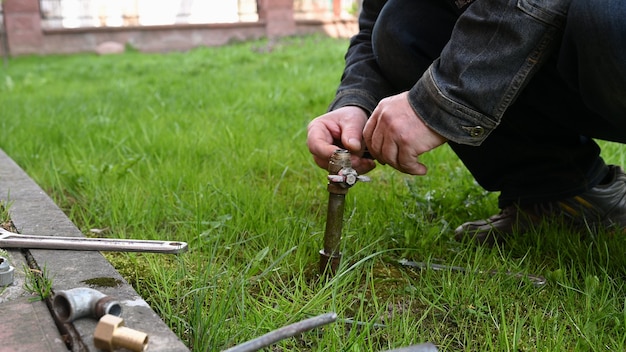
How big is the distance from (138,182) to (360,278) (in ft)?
3.68

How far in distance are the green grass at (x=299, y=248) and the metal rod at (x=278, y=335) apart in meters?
0.25

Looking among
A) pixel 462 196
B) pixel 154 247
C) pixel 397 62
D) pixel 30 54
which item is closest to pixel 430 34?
pixel 397 62

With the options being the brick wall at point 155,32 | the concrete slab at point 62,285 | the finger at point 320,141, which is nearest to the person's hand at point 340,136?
the finger at point 320,141

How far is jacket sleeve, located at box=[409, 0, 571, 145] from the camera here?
1363 millimetres

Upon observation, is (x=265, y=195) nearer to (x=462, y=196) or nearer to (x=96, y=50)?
(x=462, y=196)

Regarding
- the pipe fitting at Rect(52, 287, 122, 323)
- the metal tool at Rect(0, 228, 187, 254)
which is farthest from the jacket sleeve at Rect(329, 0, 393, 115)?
the pipe fitting at Rect(52, 287, 122, 323)

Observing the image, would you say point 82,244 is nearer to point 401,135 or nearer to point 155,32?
point 401,135

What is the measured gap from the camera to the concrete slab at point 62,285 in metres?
1.15

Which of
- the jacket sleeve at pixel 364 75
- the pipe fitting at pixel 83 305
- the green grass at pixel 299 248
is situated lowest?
the green grass at pixel 299 248

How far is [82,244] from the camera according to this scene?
1514 millimetres

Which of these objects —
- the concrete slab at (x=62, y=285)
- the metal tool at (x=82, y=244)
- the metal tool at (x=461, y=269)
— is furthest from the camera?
the metal tool at (x=461, y=269)

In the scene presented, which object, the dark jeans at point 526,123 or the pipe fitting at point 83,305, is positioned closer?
the pipe fitting at point 83,305

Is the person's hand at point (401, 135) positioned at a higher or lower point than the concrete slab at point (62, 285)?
higher

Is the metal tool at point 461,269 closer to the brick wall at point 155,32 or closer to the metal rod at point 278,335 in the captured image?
the metal rod at point 278,335
